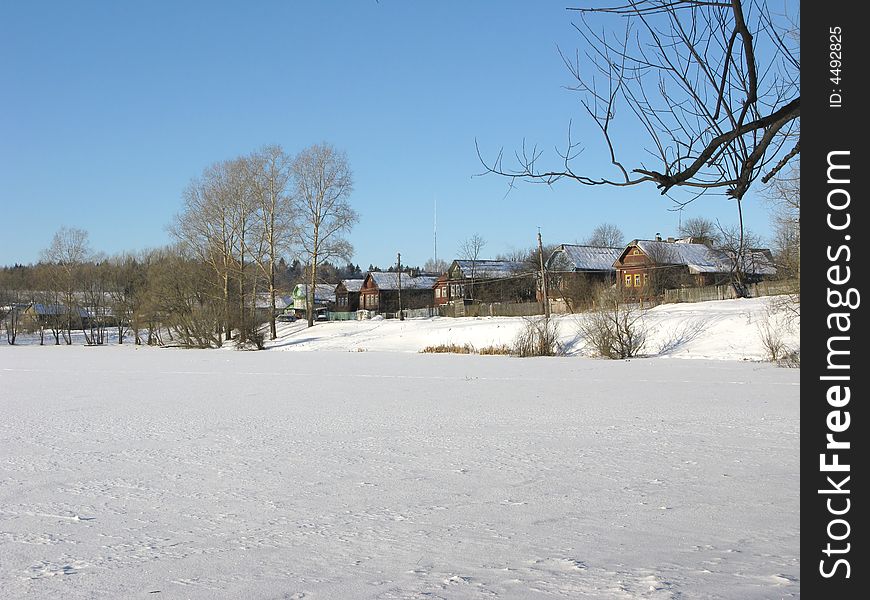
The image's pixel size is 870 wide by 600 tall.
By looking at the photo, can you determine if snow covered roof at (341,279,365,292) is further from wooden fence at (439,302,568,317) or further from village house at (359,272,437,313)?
wooden fence at (439,302,568,317)

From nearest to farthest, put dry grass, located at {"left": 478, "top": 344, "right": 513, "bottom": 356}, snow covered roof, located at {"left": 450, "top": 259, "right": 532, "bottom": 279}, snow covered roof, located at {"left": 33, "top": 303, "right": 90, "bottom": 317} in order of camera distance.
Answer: dry grass, located at {"left": 478, "top": 344, "right": 513, "bottom": 356} → snow covered roof, located at {"left": 33, "top": 303, "right": 90, "bottom": 317} → snow covered roof, located at {"left": 450, "top": 259, "right": 532, "bottom": 279}

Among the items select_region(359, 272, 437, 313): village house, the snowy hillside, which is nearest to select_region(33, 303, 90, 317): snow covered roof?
the snowy hillside

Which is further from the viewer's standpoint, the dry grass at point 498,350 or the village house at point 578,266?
the village house at point 578,266

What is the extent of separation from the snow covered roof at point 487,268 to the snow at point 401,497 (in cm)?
5936

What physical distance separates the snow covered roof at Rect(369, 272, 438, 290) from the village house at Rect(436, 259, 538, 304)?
574 cm

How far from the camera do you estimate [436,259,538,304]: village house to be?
69.8m

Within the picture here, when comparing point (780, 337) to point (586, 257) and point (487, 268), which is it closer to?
point (586, 257)

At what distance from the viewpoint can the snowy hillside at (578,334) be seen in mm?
29141

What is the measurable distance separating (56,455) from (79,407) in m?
5.20

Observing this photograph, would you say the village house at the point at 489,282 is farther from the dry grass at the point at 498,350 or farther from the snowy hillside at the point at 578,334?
the dry grass at the point at 498,350

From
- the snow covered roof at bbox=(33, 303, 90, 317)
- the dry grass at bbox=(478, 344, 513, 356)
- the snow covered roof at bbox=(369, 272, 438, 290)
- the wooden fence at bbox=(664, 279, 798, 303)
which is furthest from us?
the snow covered roof at bbox=(369, 272, 438, 290)

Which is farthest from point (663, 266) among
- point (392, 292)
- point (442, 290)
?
point (392, 292)

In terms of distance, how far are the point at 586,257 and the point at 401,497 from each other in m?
62.9

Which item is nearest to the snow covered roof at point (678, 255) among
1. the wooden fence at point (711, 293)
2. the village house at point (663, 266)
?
the village house at point (663, 266)
